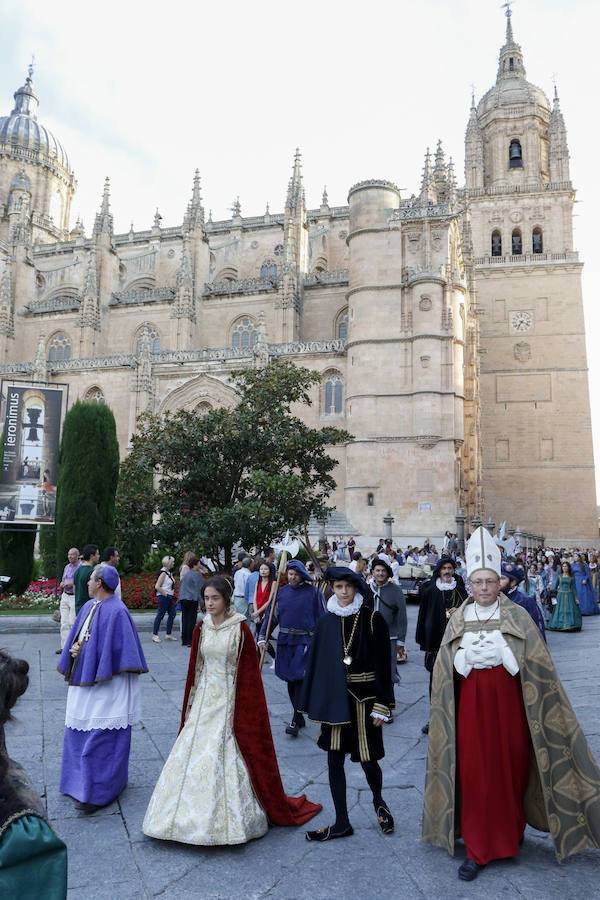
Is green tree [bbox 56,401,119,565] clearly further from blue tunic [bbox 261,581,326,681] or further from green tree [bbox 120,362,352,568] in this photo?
blue tunic [bbox 261,581,326,681]

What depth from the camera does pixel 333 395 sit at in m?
29.5

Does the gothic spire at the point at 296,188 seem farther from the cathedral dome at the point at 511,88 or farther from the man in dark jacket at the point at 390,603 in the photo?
the man in dark jacket at the point at 390,603

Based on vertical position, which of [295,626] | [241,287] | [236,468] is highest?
[241,287]

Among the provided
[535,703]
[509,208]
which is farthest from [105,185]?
[535,703]

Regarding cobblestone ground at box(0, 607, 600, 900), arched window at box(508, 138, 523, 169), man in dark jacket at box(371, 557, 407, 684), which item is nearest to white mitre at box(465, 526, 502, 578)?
cobblestone ground at box(0, 607, 600, 900)

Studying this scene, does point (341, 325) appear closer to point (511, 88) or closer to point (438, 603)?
point (511, 88)

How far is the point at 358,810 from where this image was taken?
4.38m

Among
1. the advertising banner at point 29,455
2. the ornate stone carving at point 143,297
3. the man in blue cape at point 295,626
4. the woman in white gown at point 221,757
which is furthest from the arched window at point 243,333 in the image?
the woman in white gown at point 221,757

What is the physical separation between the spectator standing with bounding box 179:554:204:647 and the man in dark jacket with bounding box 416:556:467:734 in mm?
4885

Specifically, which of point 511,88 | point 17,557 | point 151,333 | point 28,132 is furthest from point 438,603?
point 28,132

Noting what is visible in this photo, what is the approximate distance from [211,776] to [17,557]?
1305 cm

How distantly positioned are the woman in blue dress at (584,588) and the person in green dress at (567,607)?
178 centimetres

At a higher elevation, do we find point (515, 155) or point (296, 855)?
point (515, 155)

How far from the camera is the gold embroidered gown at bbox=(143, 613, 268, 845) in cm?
371
